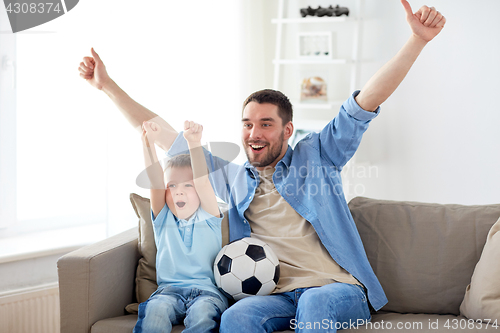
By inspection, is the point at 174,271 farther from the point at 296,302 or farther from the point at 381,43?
the point at 381,43

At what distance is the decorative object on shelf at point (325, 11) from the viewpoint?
8.63ft

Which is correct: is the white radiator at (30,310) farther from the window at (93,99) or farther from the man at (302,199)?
the man at (302,199)

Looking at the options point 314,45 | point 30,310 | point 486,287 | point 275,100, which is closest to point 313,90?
point 314,45

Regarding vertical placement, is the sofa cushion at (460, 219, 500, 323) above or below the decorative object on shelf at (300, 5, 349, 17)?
below

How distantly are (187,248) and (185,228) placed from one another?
7 centimetres

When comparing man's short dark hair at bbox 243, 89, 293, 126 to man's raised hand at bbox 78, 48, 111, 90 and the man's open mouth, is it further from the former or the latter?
man's raised hand at bbox 78, 48, 111, 90

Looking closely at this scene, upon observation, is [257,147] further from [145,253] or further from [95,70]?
[95,70]

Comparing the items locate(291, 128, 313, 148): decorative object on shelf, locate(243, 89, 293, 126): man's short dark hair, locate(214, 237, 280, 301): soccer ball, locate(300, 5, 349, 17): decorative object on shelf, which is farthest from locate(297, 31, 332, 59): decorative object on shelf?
locate(214, 237, 280, 301): soccer ball

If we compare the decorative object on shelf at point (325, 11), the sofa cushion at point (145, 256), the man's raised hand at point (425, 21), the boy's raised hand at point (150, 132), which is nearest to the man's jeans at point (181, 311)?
the sofa cushion at point (145, 256)

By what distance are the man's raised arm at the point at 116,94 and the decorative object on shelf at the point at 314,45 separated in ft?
3.94

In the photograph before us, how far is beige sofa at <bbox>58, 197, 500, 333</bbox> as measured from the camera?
1.48 m

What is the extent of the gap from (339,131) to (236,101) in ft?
3.61

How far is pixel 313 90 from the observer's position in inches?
109

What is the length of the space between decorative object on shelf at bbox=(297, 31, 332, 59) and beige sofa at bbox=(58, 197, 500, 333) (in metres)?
1.22
